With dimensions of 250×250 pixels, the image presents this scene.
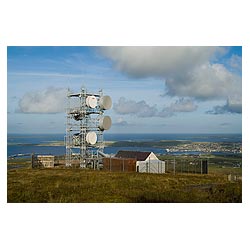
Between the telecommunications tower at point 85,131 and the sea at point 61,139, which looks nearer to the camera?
the sea at point 61,139

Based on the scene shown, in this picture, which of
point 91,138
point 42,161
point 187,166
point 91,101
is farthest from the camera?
point 91,138

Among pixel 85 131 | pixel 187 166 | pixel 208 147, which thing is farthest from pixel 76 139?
pixel 208 147

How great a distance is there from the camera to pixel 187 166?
16.3 metres

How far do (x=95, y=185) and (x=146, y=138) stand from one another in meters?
6.16

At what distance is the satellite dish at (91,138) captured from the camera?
1788cm

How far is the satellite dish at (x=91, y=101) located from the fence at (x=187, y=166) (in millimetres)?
4510

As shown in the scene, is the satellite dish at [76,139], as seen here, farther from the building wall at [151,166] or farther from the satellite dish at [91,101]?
the building wall at [151,166]

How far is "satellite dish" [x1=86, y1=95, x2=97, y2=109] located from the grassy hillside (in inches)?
211

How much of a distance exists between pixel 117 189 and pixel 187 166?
6404mm

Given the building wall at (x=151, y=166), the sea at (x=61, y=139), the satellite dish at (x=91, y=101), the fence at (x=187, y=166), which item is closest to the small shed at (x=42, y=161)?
the sea at (x=61, y=139)

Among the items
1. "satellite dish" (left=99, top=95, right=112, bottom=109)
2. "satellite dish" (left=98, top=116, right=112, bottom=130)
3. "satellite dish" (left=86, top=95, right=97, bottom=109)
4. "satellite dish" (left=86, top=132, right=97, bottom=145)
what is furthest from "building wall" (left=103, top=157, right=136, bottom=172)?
"satellite dish" (left=86, top=95, right=97, bottom=109)

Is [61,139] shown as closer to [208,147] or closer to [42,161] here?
[42,161]

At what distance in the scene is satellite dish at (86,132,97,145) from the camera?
17.9 m
